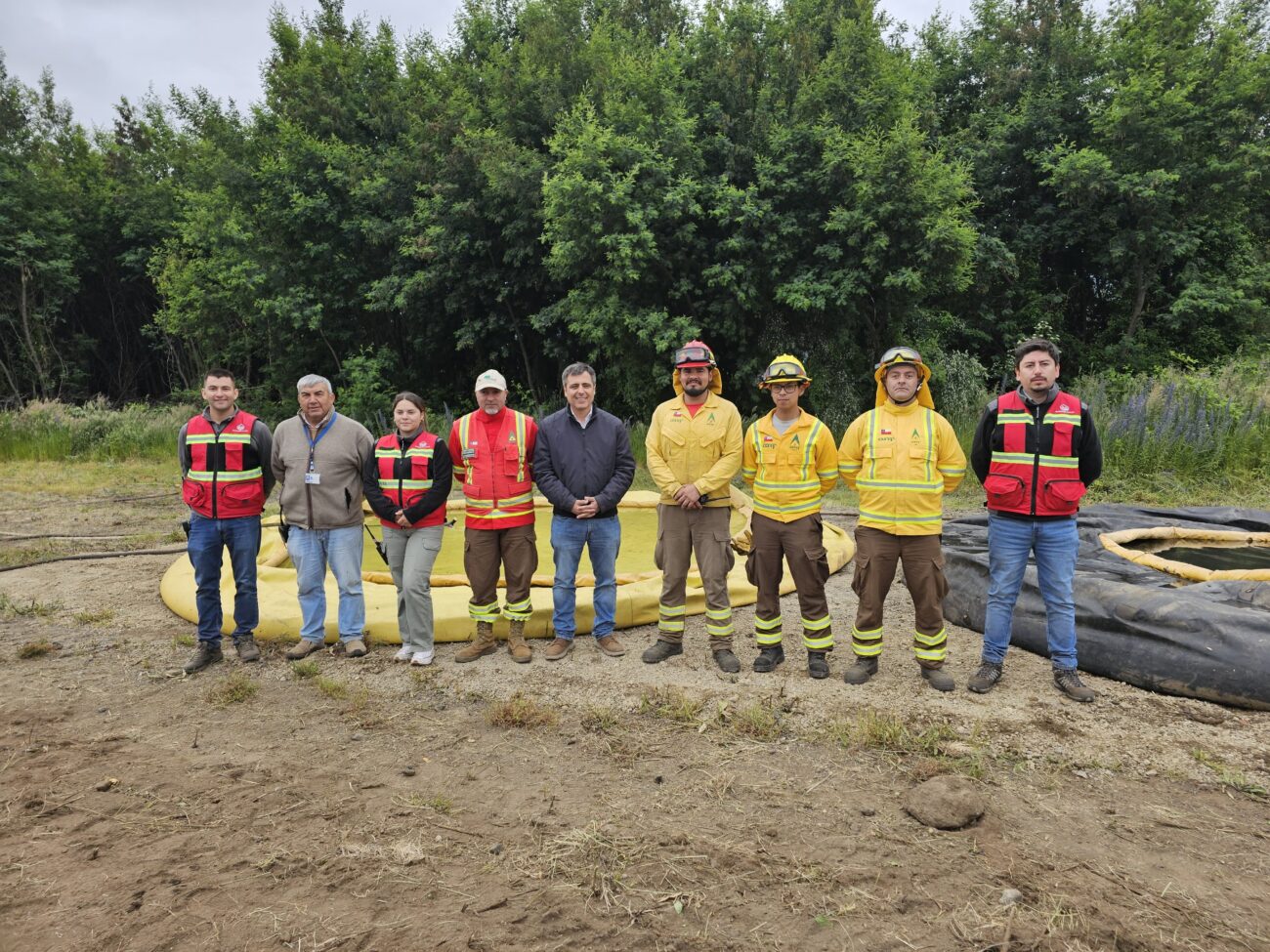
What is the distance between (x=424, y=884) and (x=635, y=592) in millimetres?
2803

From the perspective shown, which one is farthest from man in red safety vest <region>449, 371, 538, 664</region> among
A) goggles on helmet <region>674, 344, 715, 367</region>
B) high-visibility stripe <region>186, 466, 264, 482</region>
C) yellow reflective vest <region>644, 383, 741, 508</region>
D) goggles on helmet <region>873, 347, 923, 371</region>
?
goggles on helmet <region>873, 347, 923, 371</region>

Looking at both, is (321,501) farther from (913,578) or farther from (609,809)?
(913,578)

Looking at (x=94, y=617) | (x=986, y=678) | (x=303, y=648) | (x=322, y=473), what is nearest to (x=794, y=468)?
(x=986, y=678)

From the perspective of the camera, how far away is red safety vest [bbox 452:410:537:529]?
178 inches

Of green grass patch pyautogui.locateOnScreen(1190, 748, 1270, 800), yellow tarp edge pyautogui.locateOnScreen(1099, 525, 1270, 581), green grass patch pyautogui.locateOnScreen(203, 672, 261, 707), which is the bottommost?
green grass patch pyautogui.locateOnScreen(1190, 748, 1270, 800)

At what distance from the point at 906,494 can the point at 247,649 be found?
380 centimetres

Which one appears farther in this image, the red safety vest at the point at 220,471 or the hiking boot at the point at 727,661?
the red safety vest at the point at 220,471

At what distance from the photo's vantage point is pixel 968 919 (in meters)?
2.24

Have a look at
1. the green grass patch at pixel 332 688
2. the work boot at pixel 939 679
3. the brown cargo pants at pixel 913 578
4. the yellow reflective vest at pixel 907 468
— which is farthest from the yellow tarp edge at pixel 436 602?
the yellow reflective vest at pixel 907 468

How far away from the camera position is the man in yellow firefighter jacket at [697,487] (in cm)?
443

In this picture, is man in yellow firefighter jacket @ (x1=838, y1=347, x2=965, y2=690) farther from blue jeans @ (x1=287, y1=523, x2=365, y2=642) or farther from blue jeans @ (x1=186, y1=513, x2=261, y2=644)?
blue jeans @ (x1=186, y1=513, x2=261, y2=644)

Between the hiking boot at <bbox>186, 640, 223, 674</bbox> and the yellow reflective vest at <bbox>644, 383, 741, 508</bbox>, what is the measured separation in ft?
9.02

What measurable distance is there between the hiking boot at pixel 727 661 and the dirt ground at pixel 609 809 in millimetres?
67

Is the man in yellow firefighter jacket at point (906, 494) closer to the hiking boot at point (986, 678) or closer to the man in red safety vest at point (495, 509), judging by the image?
the hiking boot at point (986, 678)
